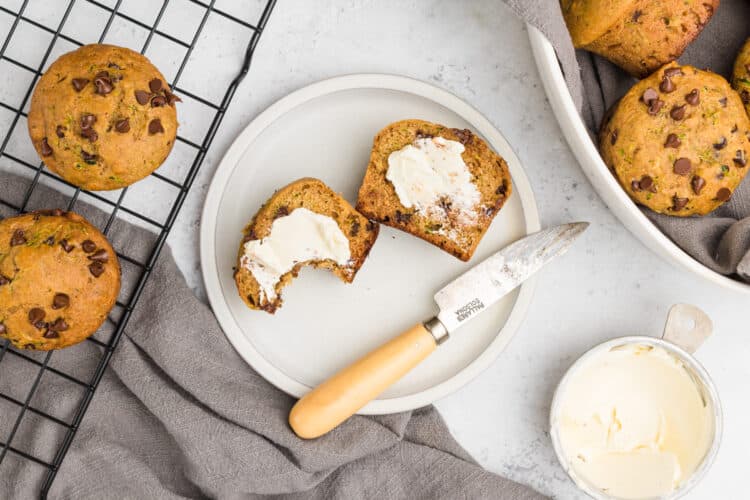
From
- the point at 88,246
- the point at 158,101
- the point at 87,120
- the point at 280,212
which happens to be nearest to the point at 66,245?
the point at 88,246

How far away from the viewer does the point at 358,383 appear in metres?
2.12

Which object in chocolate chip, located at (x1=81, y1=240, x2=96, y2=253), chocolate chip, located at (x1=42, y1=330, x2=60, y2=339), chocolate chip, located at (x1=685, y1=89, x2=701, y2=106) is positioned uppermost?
chocolate chip, located at (x1=685, y1=89, x2=701, y2=106)

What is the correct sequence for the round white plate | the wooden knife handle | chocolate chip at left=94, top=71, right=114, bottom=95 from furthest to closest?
the round white plate < the wooden knife handle < chocolate chip at left=94, top=71, right=114, bottom=95

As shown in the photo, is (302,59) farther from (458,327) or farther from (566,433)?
(566,433)

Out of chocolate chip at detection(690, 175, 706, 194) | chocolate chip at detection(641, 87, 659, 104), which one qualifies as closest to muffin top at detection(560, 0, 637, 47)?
chocolate chip at detection(641, 87, 659, 104)

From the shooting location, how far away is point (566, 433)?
229 cm

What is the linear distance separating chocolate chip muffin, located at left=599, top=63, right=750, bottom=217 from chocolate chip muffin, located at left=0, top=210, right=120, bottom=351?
1427 millimetres

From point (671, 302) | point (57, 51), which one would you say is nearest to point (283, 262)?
point (57, 51)

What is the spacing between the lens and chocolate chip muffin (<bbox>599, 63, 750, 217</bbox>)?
6.20 ft

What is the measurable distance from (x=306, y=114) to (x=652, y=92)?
99 centimetres

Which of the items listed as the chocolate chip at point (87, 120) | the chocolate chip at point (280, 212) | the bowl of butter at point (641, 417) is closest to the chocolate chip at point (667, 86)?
the bowl of butter at point (641, 417)

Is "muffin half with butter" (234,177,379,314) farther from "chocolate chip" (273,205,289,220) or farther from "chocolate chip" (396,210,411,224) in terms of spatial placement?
"chocolate chip" (396,210,411,224)

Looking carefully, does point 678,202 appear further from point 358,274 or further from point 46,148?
point 46,148

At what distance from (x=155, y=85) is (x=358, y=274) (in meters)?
0.82
